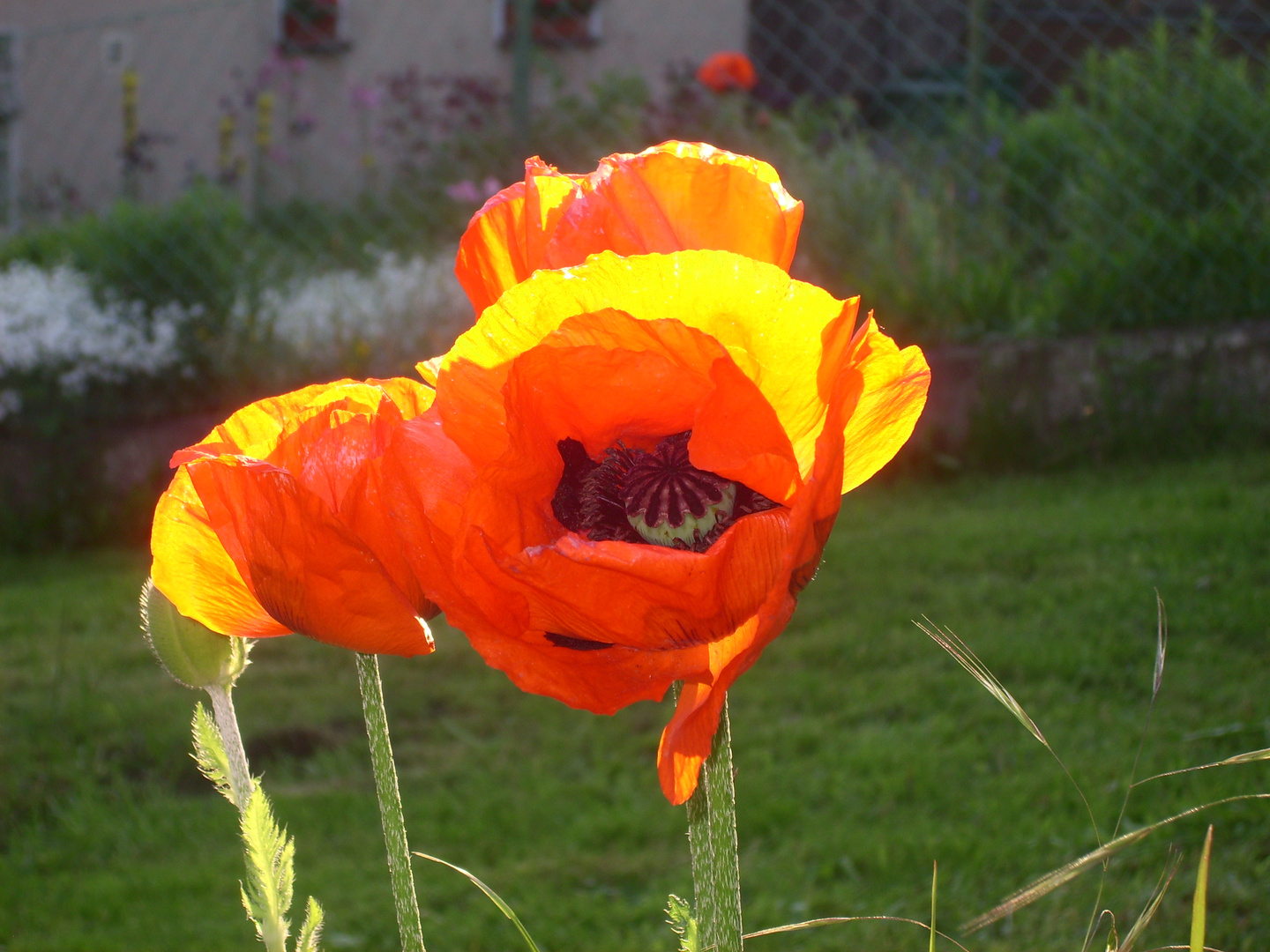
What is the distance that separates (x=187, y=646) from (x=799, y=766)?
2171 millimetres

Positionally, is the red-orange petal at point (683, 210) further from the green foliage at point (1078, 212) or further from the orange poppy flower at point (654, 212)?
the green foliage at point (1078, 212)

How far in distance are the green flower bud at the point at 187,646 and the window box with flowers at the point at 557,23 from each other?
9.57 meters

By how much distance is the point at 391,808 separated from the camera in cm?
57

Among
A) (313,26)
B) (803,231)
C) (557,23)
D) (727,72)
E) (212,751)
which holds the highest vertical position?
(212,751)

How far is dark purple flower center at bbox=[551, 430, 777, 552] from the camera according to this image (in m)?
0.56

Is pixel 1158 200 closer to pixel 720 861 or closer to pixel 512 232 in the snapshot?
pixel 512 232

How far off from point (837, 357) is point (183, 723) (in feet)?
9.79

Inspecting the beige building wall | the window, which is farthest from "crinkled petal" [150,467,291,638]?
the window

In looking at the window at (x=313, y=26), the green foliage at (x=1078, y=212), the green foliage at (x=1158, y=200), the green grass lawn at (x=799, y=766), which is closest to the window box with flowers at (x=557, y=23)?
the window at (x=313, y=26)

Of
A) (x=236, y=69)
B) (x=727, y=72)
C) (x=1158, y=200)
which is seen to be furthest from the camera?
(x=236, y=69)

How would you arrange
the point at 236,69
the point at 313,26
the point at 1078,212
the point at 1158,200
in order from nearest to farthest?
the point at 1158,200 < the point at 1078,212 < the point at 236,69 < the point at 313,26

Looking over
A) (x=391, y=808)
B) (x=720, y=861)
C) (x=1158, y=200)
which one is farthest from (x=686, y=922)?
(x=1158, y=200)

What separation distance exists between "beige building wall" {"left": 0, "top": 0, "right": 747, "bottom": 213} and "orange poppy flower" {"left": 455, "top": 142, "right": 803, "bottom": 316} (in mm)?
9558

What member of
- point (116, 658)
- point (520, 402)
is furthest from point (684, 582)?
point (116, 658)
